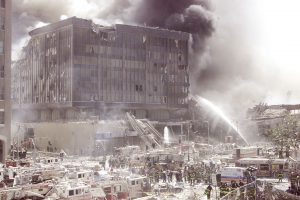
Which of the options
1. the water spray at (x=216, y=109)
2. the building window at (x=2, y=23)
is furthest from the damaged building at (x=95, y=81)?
the building window at (x=2, y=23)

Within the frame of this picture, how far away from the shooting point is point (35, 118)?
11050cm

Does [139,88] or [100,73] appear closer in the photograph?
[100,73]

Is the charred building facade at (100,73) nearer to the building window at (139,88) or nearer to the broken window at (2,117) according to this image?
the building window at (139,88)

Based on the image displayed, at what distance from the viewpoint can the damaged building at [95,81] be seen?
3457 inches

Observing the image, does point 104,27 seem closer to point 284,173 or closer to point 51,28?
point 51,28

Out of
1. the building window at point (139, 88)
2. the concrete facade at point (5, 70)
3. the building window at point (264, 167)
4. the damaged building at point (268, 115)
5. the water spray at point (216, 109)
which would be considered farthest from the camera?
the water spray at point (216, 109)

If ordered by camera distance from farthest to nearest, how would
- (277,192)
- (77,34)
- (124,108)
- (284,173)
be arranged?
1. (124,108)
2. (77,34)
3. (284,173)
4. (277,192)

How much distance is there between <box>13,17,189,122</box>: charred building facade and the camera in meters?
96.7

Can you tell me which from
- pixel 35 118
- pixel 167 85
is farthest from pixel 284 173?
pixel 35 118

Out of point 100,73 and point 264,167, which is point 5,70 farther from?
point 100,73

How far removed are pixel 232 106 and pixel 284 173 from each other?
312 ft

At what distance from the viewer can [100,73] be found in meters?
99.3

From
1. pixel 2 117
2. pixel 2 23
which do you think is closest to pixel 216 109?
pixel 2 117

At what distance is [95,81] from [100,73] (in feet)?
7.05
